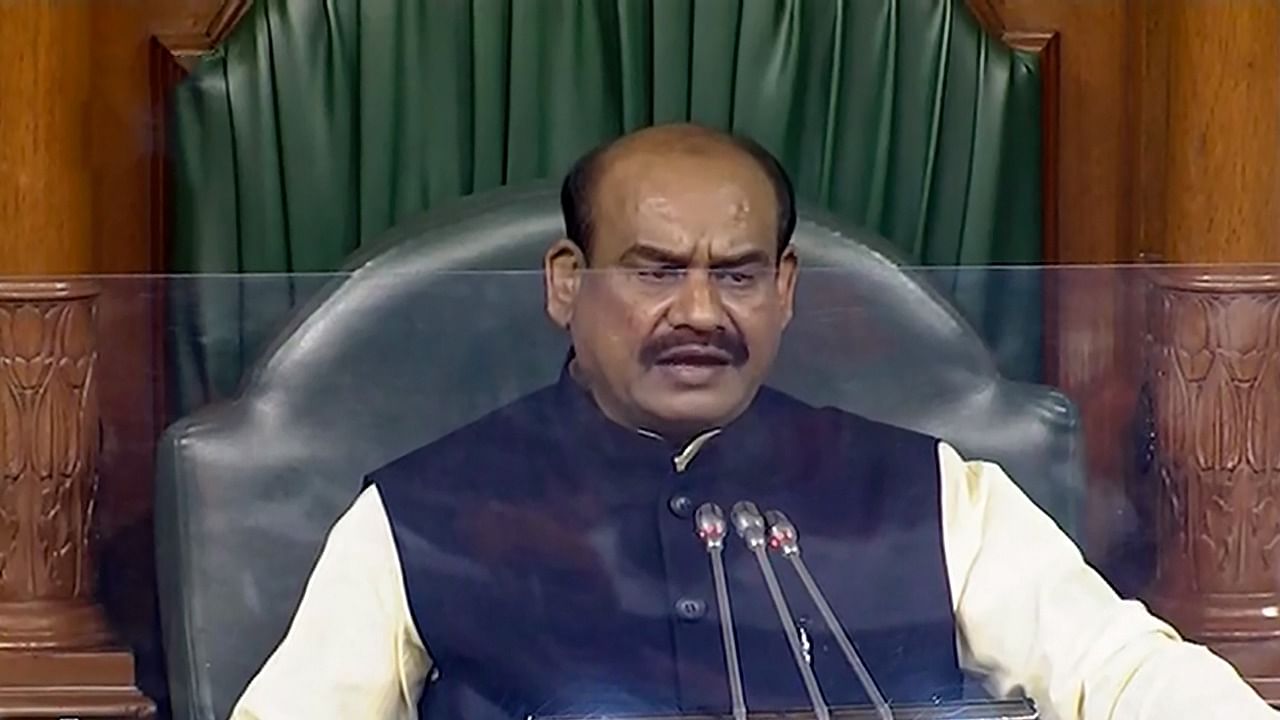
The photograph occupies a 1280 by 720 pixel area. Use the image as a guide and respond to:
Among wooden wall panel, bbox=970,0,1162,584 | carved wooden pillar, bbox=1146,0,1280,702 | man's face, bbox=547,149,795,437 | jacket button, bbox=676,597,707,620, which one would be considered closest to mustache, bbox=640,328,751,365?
man's face, bbox=547,149,795,437

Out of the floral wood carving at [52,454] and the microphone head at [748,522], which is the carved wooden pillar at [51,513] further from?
the microphone head at [748,522]

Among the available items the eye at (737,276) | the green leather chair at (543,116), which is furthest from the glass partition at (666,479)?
the green leather chair at (543,116)

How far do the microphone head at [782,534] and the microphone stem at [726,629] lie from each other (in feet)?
0.08

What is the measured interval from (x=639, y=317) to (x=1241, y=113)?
0.47 meters

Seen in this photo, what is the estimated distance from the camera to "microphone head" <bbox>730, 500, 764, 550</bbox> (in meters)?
0.88

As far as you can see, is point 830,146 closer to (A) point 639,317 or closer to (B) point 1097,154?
(B) point 1097,154

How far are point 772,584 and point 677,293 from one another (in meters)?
0.13

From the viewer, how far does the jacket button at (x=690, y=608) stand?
86 cm

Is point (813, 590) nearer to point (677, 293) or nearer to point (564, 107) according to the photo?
point (677, 293)

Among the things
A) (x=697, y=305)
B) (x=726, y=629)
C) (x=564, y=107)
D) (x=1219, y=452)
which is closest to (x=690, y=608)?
(x=726, y=629)

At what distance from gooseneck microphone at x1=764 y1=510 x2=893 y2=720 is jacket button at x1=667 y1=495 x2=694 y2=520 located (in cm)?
3

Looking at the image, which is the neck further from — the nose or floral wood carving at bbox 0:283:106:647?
floral wood carving at bbox 0:283:106:647

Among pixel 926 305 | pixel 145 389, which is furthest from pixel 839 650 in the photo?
pixel 145 389

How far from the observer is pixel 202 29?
126cm
